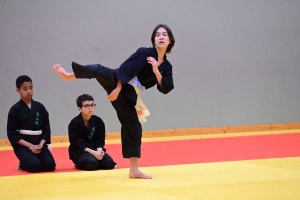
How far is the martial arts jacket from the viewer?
606cm

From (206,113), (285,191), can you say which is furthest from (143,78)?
(206,113)

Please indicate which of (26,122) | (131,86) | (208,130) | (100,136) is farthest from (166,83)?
(208,130)

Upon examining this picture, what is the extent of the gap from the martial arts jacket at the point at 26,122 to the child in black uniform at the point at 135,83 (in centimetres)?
147

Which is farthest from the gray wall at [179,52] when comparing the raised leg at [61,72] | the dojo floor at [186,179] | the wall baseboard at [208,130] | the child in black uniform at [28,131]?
the raised leg at [61,72]

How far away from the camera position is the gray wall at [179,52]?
9133 millimetres

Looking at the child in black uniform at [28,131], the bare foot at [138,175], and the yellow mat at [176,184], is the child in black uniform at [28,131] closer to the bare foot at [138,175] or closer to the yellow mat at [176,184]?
the yellow mat at [176,184]

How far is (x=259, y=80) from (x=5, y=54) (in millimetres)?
4732

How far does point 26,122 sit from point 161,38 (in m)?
1.98

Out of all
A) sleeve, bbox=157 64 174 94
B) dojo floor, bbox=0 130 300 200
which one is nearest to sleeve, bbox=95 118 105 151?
dojo floor, bbox=0 130 300 200

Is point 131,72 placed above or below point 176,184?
above

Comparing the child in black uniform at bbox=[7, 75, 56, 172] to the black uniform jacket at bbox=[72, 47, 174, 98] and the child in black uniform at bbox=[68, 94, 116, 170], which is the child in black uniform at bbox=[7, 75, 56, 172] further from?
the black uniform jacket at bbox=[72, 47, 174, 98]

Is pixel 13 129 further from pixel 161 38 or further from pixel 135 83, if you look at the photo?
pixel 161 38

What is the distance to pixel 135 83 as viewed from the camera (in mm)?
4996

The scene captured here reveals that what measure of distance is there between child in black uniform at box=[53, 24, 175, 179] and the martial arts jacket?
1.47 meters
